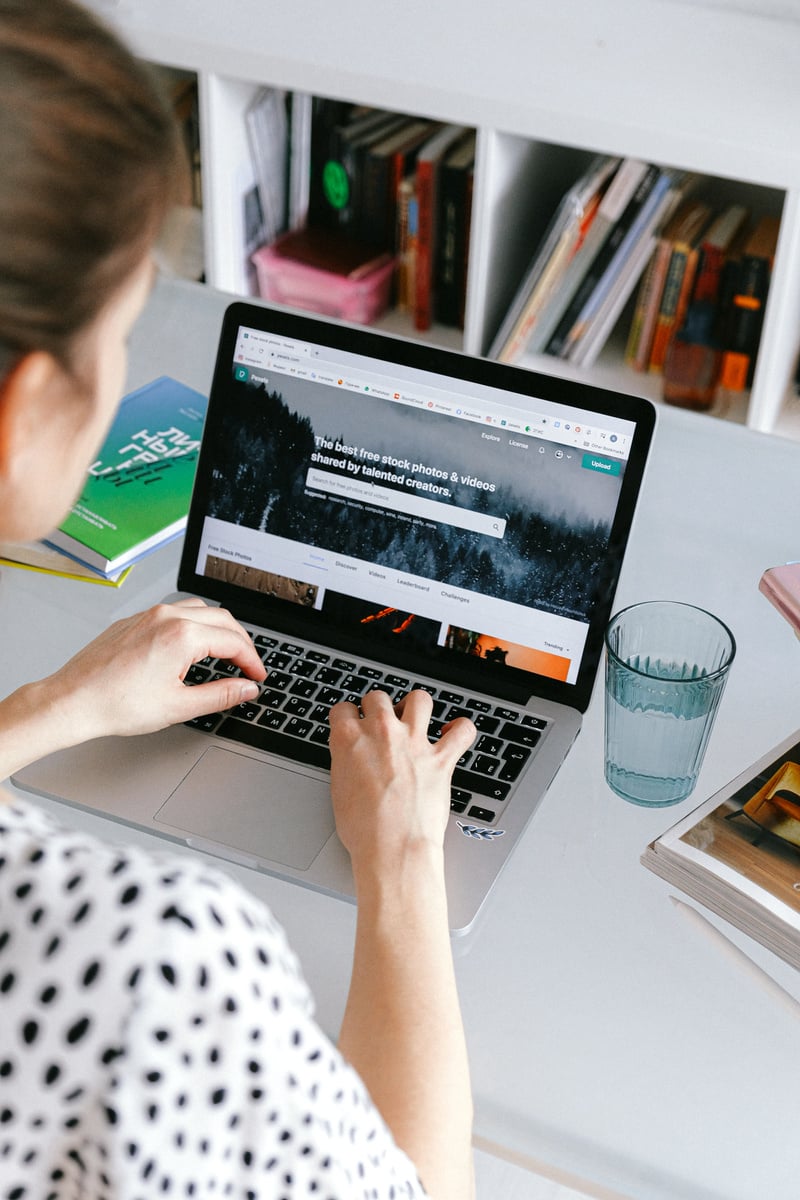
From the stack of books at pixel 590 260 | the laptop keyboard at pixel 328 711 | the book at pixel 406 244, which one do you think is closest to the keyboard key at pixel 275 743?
the laptop keyboard at pixel 328 711

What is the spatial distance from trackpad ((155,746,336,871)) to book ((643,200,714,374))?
56.1 inches

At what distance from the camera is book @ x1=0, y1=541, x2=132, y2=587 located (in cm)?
119

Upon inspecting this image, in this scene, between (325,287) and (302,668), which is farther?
(325,287)

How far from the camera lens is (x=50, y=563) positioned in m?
1.20

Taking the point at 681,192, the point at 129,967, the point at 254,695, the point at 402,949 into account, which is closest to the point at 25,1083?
the point at 129,967

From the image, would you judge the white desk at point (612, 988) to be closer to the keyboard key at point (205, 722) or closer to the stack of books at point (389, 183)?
the keyboard key at point (205, 722)

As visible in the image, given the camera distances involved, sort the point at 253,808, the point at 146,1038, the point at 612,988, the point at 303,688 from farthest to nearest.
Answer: the point at 303,688, the point at 253,808, the point at 612,988, the point at 146,1038

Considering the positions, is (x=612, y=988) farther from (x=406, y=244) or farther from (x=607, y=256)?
(x=406, y=244)

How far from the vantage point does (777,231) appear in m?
2.07

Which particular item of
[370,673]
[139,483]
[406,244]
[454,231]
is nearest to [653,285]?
[454,231]

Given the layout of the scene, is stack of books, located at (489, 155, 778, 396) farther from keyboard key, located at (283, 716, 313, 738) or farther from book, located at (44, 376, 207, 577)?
keyboard key, located at (283, 716, 313, 738)

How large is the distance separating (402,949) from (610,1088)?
16 centimetres

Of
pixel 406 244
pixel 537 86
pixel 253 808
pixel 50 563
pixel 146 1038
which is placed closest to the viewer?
pixel 146 1038

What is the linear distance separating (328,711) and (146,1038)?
55cm
